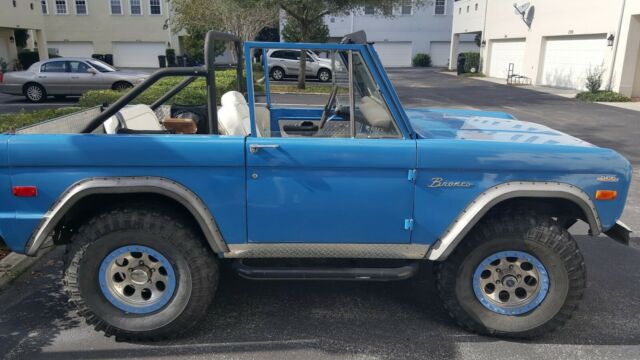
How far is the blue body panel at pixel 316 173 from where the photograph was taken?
2.99m

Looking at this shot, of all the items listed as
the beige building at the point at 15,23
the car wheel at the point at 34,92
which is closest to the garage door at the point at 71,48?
the beige building at the point at 15,23

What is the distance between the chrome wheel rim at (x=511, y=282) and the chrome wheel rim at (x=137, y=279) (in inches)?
79.8

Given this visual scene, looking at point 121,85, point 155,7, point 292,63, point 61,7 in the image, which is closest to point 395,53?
point 155,7

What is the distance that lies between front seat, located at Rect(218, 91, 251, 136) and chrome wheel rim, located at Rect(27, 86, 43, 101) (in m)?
14.7

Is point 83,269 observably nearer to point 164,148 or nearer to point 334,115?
point 164,148

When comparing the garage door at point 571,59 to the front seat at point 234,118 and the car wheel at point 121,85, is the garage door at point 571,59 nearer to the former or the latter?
the car wheel at point 121,85

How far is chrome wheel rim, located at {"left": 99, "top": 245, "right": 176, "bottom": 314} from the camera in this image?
124 inches

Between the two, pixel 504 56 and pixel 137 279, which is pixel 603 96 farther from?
pixel 137 279

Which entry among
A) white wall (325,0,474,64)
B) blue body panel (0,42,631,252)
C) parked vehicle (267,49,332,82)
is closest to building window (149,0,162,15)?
white wall (325,0,474,64)

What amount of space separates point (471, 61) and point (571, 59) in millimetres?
10890

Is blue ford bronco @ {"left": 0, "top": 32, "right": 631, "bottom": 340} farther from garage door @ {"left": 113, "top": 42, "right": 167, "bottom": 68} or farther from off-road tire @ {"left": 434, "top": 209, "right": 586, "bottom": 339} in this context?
garage door @ {"left": 113, "top": 42, "right": 167, "bottom": 68}

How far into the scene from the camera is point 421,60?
42.6m

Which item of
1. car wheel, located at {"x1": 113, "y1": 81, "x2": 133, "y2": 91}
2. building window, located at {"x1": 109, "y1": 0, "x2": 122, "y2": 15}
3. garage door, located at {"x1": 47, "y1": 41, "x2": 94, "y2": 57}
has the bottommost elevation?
car wheel, located at {"x1": 113, "y1": 81, "x2": 133, "y2": 91}

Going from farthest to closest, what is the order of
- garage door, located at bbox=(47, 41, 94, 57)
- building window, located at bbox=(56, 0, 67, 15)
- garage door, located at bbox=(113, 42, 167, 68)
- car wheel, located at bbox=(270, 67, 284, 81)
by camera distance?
garage door, located at bbox=(113, 42, 167, 68) → garage door, located at bbox=(47, 41, 94, 57) → building window, located at bbox=(56, 0, 67, 15) → car wheel, located at bbox=(270, 67, 284, 81)
